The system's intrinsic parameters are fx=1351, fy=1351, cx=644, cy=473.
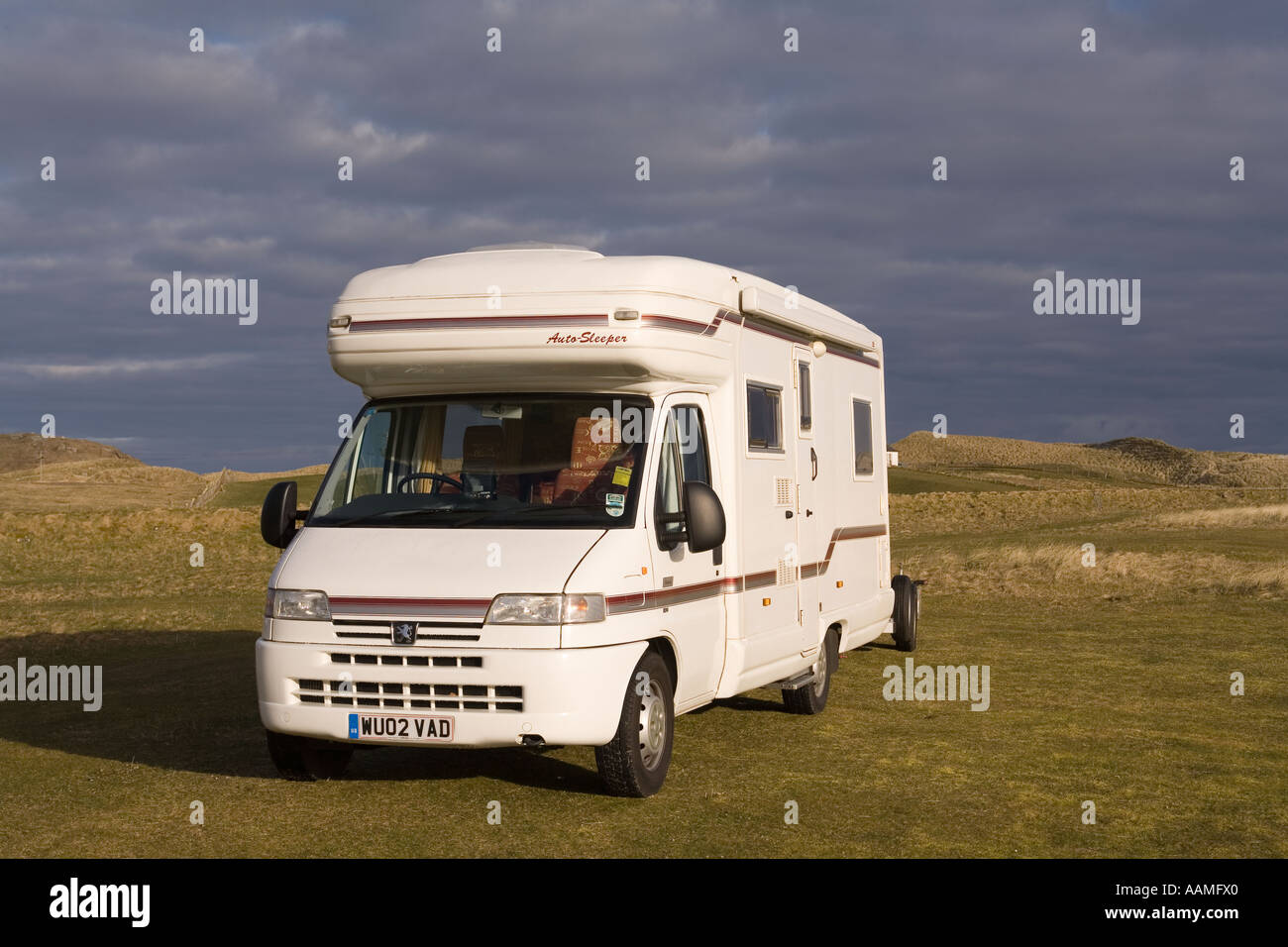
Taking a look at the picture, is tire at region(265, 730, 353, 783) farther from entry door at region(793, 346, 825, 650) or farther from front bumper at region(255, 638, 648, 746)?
entry door at region(793, 346, 825, 650)

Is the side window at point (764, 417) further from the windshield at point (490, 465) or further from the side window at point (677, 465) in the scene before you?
the windshield at point (490, 465)

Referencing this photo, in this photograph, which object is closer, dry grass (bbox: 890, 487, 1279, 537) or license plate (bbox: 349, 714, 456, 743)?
license plate (bbox: 349, 714, 456, 743)

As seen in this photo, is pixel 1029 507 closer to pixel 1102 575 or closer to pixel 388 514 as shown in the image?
pixel 1102 575

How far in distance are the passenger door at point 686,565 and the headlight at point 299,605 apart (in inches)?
78.8

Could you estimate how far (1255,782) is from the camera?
29.3 feet

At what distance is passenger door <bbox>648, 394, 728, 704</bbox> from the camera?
8500mm

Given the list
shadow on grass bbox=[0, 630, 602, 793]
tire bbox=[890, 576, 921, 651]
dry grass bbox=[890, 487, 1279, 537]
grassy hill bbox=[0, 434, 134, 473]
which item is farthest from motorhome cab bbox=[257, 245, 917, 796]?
grassy hill bbox=[0, 434, 134, 473]

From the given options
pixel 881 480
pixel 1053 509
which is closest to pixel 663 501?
pixel 881 480

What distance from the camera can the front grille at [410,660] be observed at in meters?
7.74

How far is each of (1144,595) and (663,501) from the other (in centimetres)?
1519

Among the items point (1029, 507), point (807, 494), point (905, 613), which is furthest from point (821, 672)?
point (1029, 507)

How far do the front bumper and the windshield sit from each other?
90 cm
